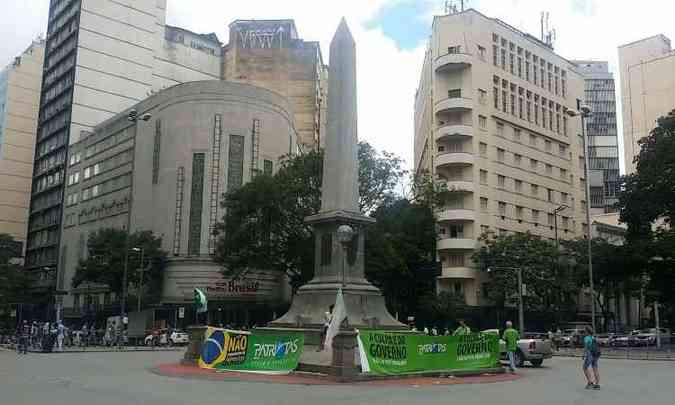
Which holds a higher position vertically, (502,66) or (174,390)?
(502,66)

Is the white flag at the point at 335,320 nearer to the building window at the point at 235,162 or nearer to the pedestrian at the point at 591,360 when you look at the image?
the pedestrian at the point at 591,360

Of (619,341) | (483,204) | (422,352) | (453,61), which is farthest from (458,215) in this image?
(422,352)

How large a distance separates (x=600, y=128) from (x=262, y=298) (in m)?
70.2

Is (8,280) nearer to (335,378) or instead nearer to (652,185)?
(652,185)

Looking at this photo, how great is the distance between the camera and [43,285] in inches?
3177

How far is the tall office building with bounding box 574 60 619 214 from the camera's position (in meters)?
94.6

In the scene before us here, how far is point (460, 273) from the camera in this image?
54.8 metres

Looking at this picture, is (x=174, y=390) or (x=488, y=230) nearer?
(x=174, y=390)

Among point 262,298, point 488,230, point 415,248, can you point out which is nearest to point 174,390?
point 415,248

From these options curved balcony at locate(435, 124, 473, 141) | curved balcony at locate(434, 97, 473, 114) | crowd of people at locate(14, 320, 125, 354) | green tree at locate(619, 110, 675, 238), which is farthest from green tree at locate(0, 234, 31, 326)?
green tree at locate(619, 110, 675, 238)

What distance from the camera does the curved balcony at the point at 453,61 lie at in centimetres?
5897

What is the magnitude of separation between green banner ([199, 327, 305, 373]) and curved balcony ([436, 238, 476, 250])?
122ft

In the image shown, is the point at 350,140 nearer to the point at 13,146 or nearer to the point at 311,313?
the point at 311,313

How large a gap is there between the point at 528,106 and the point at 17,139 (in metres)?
65.3
